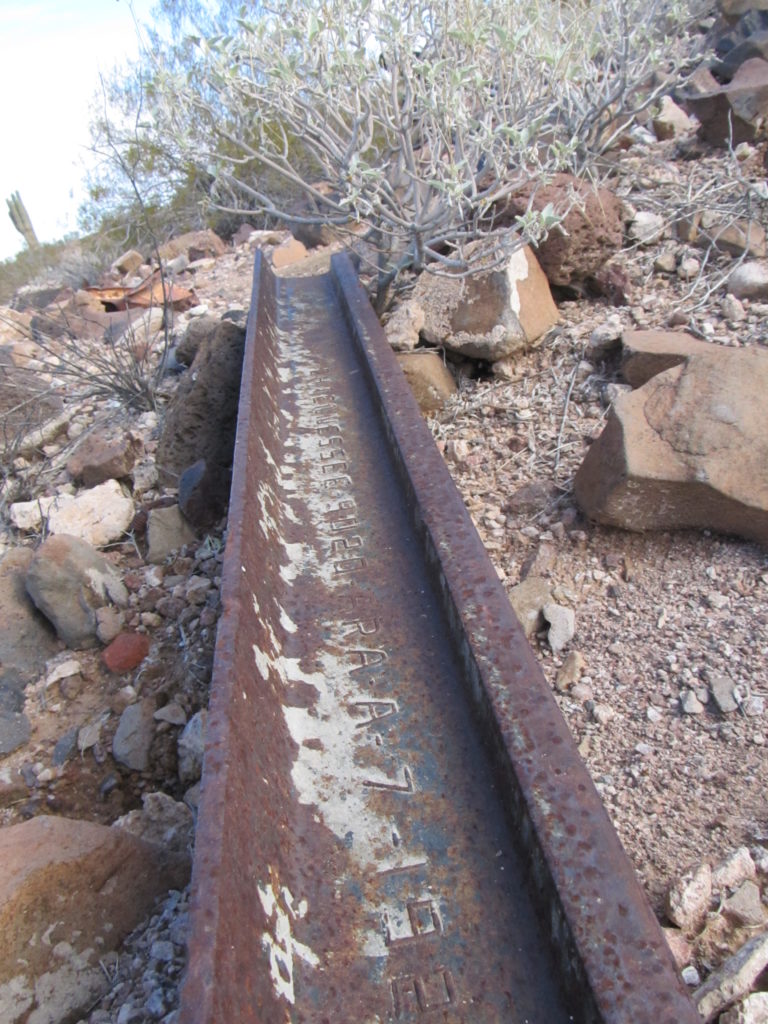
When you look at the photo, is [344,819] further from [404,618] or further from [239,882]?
[404,618]

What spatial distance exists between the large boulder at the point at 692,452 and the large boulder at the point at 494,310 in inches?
49.0

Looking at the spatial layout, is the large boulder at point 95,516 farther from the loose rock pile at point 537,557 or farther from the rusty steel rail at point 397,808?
the rusty steel rail at point 397,808

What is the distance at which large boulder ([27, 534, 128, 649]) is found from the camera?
323 cm

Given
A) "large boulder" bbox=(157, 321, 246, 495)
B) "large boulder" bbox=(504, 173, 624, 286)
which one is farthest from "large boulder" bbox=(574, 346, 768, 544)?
"large boulder" bbox=(157, 321, 246, 495)

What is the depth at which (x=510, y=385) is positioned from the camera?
3.81m

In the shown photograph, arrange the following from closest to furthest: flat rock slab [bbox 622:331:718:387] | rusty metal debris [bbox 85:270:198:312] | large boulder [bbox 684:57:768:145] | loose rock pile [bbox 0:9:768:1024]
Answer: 1. loose rock pile [bbox 0:9:768:1024]
2. flat rock slab [bbox 622:331:718:387]
3. large boulder [bbox 684:57:768:145]
4. rusty metal debris [bbox 85:270:198:312]

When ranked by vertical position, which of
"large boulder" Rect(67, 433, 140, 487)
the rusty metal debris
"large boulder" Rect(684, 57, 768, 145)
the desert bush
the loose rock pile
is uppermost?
the desert bush

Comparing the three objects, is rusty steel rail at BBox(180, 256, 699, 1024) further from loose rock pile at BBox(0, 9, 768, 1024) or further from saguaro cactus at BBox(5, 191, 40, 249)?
saguaro cactus at BBox(5, 191, 40, 249)

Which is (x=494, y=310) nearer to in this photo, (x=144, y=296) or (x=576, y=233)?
(x=576, y=233)

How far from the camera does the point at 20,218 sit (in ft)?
52.5

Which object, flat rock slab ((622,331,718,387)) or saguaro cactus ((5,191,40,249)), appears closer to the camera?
flat rock slab ((622,331,718,387))

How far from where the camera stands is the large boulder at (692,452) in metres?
2.35

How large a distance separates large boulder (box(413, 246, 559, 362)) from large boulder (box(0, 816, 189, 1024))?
2691 millimetres

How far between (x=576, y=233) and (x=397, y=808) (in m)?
3.19
